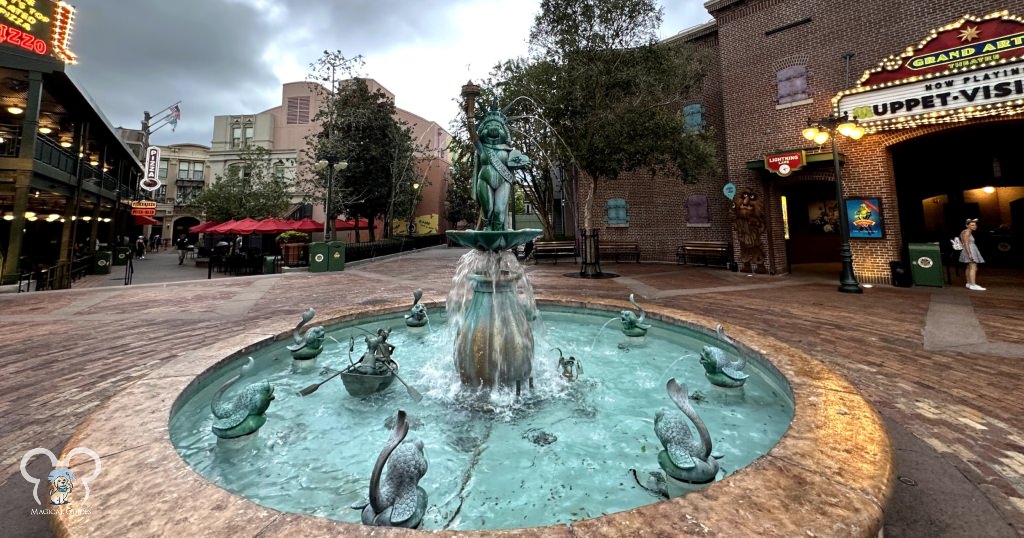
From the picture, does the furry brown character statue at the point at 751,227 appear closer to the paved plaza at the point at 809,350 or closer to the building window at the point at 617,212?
the paved plaza at the point at 809,350

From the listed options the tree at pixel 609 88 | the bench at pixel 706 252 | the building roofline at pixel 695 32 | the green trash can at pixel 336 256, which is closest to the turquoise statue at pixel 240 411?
the tree at pixel 609 88

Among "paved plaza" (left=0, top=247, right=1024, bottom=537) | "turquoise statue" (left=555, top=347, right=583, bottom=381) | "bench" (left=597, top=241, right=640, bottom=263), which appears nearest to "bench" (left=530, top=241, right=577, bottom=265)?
"bench" (left=597, top=241, right=640, bottom=263)

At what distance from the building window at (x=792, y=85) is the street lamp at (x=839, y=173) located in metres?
2.41

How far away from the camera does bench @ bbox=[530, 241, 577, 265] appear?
19.4m

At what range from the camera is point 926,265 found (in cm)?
1041

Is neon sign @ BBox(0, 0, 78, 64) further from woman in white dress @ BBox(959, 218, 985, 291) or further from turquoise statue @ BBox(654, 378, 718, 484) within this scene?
woman in white dress @ BBox(959, 218, 985, 291)

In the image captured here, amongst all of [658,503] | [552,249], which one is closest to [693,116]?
[552,249]

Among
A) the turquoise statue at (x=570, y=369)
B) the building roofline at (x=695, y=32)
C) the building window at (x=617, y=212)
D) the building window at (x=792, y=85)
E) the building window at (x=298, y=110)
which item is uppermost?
the building window at (x=298, y=110)

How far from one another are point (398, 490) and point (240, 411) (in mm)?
1656

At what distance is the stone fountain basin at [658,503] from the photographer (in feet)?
4.68

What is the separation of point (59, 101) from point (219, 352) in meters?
21.6

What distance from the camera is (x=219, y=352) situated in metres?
3.98

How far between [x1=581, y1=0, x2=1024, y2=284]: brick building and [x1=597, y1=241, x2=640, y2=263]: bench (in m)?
0.63

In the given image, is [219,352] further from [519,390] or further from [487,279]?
[519,390]
